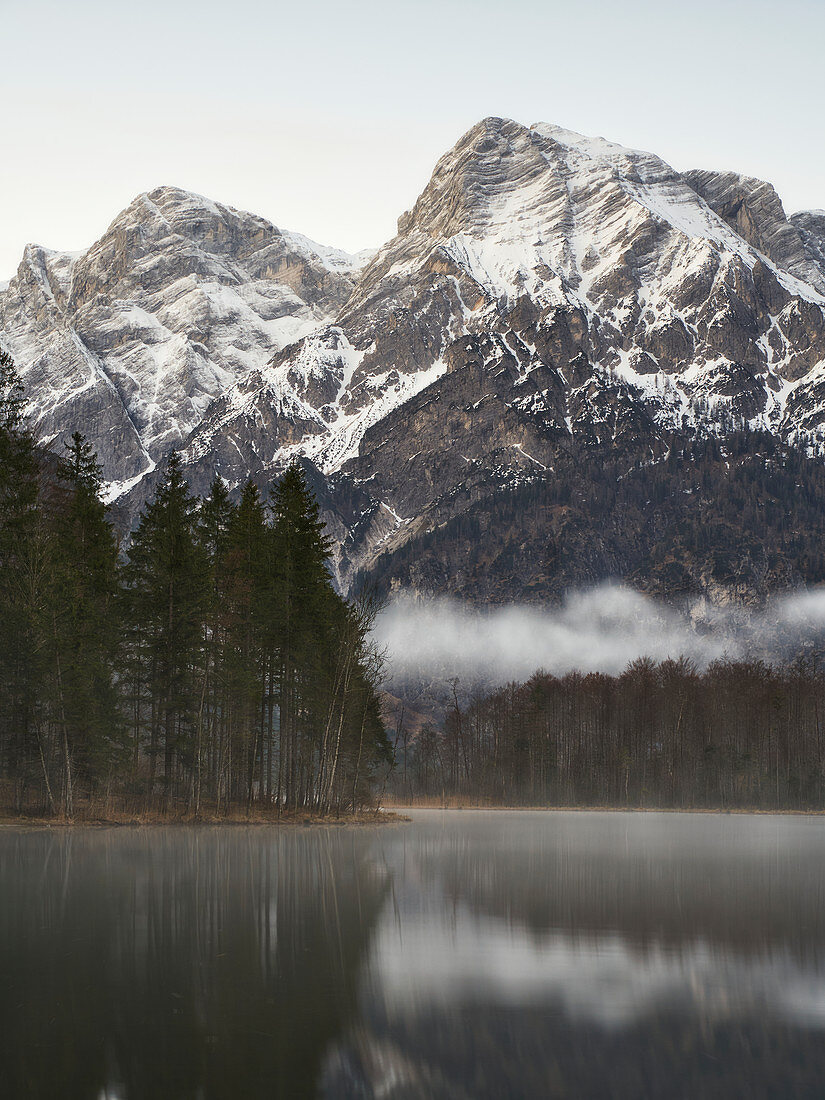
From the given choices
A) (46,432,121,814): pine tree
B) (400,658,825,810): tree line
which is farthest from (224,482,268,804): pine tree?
(400,658,825,810): tree line

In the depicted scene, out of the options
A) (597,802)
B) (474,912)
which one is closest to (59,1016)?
(474,912)

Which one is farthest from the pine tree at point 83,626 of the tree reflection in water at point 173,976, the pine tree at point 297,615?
the tree reflection in water at point 173,976

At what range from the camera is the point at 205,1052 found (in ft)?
32.1

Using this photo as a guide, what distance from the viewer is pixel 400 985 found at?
12.9 meters

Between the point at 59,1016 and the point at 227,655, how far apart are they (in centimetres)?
3729

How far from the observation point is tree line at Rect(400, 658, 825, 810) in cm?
11788

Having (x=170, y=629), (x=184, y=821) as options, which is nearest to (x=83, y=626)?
(x=170, y=629)

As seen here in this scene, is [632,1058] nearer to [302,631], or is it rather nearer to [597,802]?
[302,631]

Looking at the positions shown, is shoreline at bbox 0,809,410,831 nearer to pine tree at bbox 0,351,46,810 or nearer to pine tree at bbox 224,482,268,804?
pine tree at bbox 0,351,46,810

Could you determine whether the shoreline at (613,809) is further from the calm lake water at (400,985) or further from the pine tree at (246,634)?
the calm lake water at (400,985)

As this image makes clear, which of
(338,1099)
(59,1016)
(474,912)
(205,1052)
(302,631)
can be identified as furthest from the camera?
(302,631)

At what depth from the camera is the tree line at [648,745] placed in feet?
387

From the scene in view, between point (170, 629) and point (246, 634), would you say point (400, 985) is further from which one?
point (246, 634)

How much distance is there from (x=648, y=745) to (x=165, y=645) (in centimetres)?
9072
